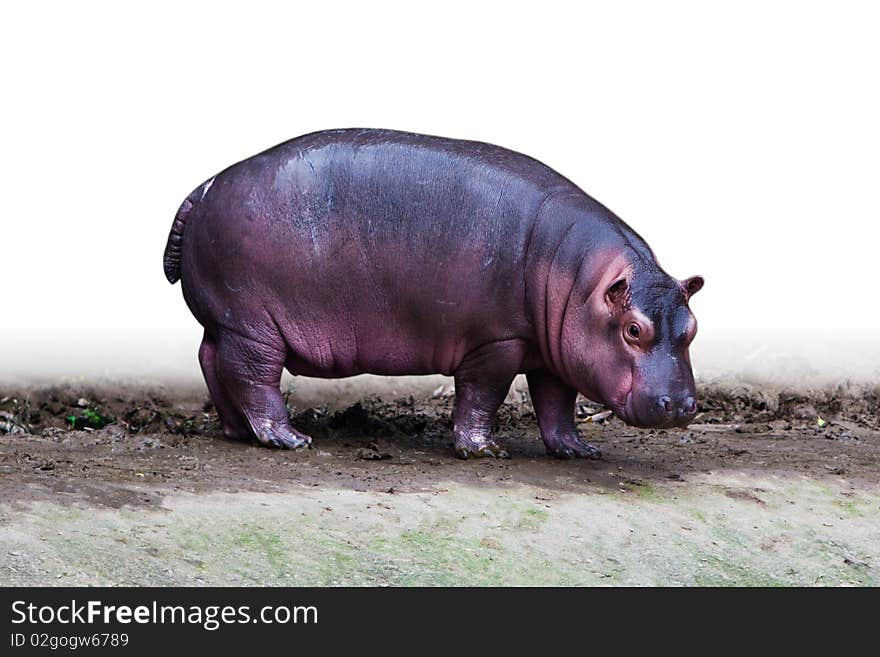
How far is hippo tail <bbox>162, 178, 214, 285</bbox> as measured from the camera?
33.2ft

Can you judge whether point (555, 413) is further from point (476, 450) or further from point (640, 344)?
point (640, 344)

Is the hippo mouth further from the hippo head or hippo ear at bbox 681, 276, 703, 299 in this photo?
hippo ear at bbox 681, 276, 703, 299

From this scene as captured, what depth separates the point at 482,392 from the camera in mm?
9586

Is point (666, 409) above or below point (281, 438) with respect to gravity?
above

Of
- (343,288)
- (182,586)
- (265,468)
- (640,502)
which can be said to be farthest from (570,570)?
(343,288)

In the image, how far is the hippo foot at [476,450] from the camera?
959 cm

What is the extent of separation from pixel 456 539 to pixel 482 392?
7.80 ft

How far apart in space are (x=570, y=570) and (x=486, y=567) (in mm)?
458

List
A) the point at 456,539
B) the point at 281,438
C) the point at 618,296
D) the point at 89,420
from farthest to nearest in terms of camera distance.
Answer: the point at 89,420, the point at 281,438, the point at 618,296, the point at 456,539

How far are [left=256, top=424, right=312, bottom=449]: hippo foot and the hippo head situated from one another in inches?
84.6

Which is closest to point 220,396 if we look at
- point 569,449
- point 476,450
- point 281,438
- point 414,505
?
point 281,438

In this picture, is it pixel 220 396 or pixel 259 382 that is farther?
pixel 220 396

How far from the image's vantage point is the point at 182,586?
6.32m

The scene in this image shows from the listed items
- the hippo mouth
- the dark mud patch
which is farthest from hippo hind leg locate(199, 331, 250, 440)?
the hippo mouth
